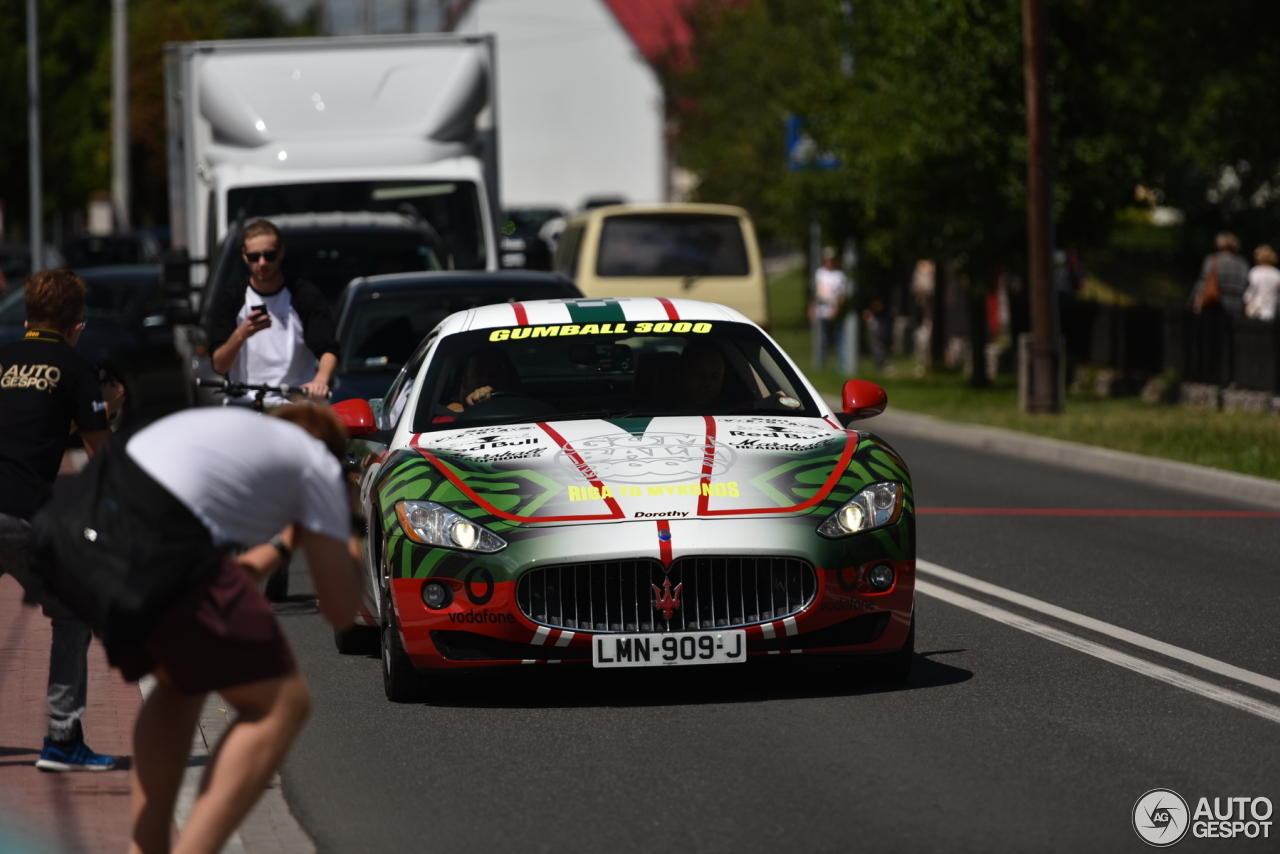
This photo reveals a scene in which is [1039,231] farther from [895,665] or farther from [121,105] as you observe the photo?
[121,105]

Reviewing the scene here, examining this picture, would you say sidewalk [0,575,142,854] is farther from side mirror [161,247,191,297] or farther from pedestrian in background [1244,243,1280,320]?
pedestrian in background [1244,243,1280,320]

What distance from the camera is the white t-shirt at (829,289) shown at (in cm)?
3100

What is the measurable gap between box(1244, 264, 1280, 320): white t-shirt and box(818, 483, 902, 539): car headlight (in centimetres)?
1736

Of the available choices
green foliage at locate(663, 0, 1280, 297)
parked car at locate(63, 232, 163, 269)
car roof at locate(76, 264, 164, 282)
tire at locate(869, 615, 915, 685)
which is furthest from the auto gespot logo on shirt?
parked car at locate(63, 232, 163, 269)

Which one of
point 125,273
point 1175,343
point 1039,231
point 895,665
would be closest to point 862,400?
point 895,665

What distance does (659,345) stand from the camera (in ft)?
31.4

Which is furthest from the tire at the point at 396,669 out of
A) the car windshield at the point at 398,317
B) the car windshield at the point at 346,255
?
the car windshield at the point at 346,255

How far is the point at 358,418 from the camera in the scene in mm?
8508

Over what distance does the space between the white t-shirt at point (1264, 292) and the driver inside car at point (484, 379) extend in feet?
55.6

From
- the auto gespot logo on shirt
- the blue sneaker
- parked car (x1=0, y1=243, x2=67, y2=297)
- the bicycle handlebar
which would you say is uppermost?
the auto gespot logo on shirt

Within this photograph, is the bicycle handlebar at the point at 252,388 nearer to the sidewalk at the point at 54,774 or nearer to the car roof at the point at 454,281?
the sidewalk at the point at 54,774

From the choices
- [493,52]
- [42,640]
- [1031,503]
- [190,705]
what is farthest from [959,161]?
[190,705]

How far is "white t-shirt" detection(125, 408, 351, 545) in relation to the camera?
4.44 metres

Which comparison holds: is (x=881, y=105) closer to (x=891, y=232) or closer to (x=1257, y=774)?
(x=891, y=232)
